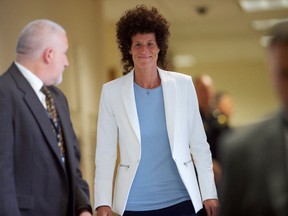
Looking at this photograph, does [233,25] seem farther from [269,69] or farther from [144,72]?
[269,69]

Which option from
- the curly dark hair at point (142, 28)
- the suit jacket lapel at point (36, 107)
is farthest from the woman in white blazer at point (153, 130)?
the suit jacket lapel at point (36, 107)

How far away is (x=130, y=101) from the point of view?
2.22m

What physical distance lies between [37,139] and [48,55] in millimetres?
370

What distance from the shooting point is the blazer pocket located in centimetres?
271

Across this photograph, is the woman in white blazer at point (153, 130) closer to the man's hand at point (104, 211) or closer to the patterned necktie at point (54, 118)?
the man's hand at point (104, 211)

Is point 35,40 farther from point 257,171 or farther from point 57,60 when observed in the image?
point 257,171

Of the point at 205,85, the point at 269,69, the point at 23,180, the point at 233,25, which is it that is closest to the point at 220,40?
the point at 233,25

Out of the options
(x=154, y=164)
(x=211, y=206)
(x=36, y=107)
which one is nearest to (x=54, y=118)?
(x=36, y=107)

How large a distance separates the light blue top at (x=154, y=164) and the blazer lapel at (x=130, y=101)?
16 mm

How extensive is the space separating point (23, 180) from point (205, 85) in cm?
99

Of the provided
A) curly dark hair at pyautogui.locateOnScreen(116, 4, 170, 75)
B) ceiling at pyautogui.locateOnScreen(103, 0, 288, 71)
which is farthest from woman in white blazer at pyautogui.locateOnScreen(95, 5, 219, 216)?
ceiling at pyautogui.locateOnScreen(103, 0, 288, 71)

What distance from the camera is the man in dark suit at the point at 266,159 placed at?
1.27 m

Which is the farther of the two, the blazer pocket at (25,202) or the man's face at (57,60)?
the man's face at (57,60)

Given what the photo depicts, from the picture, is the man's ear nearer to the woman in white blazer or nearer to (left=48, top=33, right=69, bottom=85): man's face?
(left=48, top=33, right=69, bottom=85): man's face
